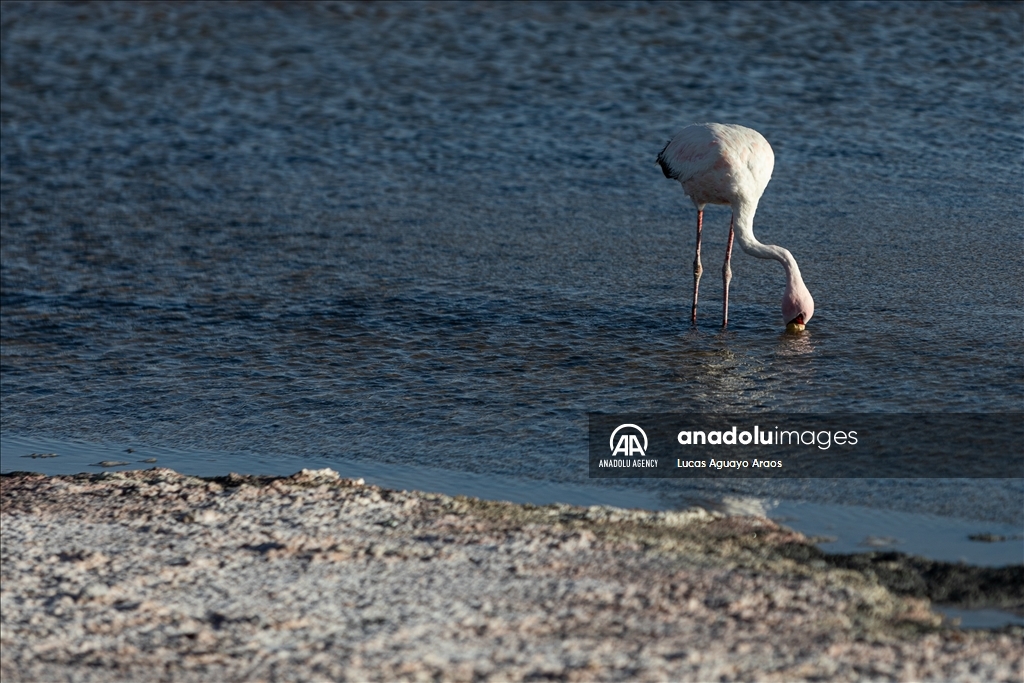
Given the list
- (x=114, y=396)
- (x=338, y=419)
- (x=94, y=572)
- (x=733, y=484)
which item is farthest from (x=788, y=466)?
(x=114, y=396)

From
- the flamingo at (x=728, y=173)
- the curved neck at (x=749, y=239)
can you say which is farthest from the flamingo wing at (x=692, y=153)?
the curved neck at (x=749, y=239)

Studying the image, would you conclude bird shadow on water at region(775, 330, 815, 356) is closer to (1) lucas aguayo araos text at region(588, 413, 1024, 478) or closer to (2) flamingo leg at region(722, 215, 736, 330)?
(2) flamingo leg at region(722, 215, 736, 330)

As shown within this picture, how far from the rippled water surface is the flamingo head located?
0.13m

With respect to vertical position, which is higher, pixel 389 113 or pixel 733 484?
pixel 389 113

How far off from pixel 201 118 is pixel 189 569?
32.1 ft

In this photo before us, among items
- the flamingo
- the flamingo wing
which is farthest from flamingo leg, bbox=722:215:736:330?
the flamingo wing

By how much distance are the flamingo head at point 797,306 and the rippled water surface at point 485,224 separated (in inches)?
5.1

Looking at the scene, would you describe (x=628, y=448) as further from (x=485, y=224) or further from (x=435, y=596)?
(x=485, y=224)

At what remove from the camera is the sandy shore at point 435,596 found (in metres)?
4.95

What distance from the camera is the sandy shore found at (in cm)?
495

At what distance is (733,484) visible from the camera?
6.82 metres

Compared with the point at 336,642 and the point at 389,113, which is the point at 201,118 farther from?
the point at 336,642

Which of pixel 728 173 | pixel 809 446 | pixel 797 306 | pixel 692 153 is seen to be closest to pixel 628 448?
pixel 809 446

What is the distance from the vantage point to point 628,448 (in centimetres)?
732
